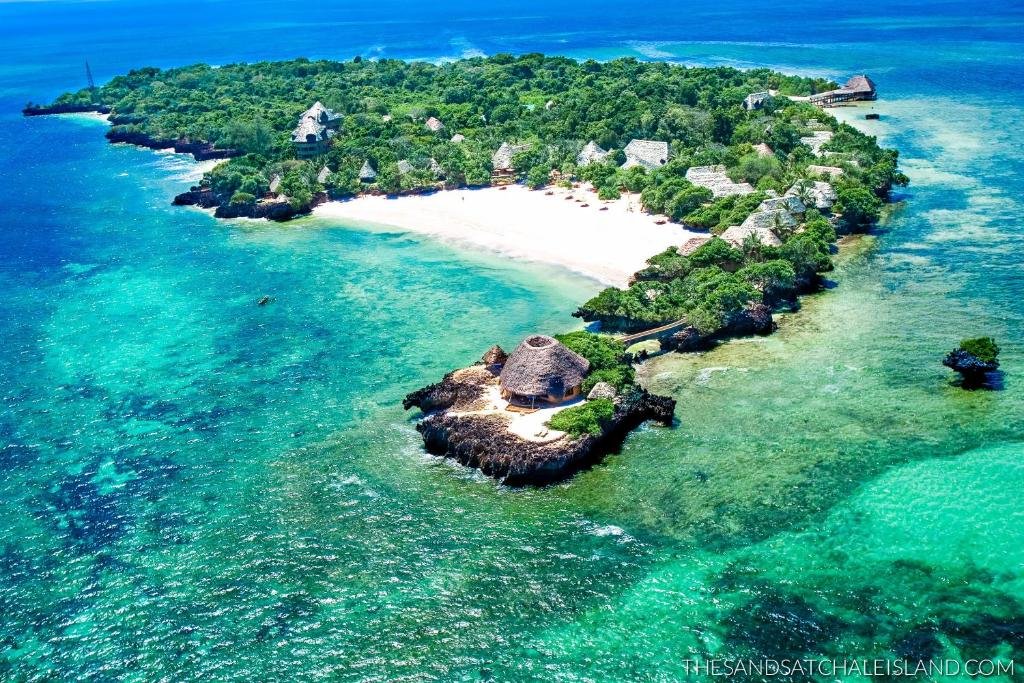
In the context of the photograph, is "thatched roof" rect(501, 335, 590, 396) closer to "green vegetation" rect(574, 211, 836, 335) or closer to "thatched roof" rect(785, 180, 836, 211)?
"green vegetation" rect(574, 211, 836, 335)

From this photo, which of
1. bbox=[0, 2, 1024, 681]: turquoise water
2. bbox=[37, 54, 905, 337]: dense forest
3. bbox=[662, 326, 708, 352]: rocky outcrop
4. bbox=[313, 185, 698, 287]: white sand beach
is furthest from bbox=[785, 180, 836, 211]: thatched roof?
bbox=[662, 326, 708, 352]: rocky outcrop

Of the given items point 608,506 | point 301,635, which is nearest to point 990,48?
point 608,506

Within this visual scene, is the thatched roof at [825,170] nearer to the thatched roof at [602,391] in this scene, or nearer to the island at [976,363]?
the island at [976,363]

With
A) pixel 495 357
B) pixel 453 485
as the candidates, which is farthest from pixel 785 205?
pixel 453 485

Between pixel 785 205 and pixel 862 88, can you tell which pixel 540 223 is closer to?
pixel 785 205

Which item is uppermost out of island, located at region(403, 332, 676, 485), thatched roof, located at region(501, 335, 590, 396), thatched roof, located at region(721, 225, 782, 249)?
thatched roof, located at region(721, 225, 782, 249)

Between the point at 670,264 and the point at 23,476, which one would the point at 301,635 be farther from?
the point at 670,264
